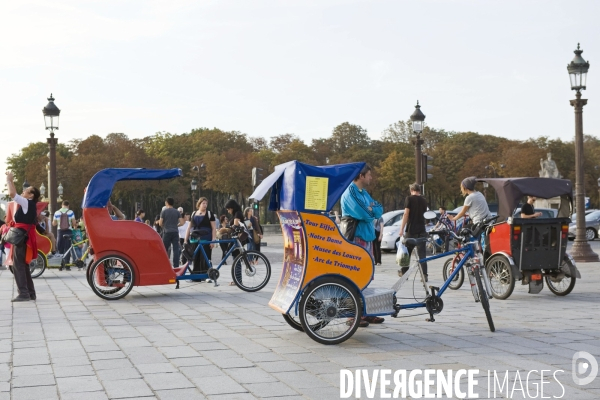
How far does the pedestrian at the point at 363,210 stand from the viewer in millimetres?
8672

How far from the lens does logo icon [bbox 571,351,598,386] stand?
582cm

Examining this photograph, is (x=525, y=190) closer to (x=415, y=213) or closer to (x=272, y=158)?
(x=415, y=213)

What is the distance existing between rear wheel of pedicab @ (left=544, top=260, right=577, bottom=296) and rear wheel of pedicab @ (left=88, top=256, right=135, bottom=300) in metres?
6.27

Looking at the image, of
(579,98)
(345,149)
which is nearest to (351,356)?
(579,98)

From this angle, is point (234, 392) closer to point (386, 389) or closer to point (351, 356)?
point (386, 389)

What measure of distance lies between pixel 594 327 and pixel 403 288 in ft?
6.71

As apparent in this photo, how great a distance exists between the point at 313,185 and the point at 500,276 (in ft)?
15.5

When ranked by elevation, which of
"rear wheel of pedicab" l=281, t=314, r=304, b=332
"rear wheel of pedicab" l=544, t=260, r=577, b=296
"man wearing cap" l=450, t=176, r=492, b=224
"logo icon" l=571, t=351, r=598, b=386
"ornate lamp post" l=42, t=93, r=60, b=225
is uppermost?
"ornate lamp post" l=42, t=93, r=60, b=225

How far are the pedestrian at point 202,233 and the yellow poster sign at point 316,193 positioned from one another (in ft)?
19.9

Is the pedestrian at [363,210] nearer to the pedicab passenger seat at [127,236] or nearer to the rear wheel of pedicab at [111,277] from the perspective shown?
the pedicab passenger seat at [127,236]

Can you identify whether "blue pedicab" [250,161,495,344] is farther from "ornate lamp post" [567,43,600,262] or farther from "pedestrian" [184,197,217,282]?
"ornate lamp post" [567,43,600,262]

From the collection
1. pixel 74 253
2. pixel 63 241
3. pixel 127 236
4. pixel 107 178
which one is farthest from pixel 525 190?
pixel 63 241

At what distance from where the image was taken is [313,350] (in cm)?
724

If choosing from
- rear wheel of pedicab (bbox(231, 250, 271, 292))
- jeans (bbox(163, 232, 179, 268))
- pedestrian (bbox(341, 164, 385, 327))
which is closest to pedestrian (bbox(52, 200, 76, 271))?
jeans (bbox(163, 232, 179, 268))
